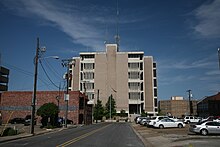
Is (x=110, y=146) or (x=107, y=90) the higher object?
(x=107, y=90)

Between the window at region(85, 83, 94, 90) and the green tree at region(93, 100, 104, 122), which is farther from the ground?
the window at region(85, 83, 94, 90)

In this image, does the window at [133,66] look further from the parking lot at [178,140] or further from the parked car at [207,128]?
the parked car at [207,128]

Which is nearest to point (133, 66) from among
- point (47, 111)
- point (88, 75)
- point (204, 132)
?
point (88, 75)

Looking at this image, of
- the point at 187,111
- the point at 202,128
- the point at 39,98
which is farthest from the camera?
the point at 187,111

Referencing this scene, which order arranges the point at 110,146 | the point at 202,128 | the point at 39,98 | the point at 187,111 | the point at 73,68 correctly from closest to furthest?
the point at 110,146, the point at 202,128, the point at 39,98, the point at 73,68, the point at 187,111

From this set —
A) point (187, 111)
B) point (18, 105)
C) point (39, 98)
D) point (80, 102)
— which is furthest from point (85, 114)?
point (187, 111)

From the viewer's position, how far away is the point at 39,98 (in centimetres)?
6366

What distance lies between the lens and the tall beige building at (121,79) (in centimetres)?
10619

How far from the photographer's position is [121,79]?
107m

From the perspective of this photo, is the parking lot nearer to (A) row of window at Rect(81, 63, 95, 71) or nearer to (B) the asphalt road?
(B) the asphalt road

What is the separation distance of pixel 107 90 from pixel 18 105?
48.0 m

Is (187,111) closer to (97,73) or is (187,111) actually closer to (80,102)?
(97,73)

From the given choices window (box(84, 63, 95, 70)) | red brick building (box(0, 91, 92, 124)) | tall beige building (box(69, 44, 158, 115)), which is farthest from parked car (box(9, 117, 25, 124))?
window (box(84, 63, 95, 70))

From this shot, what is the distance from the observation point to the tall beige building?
106 meters
